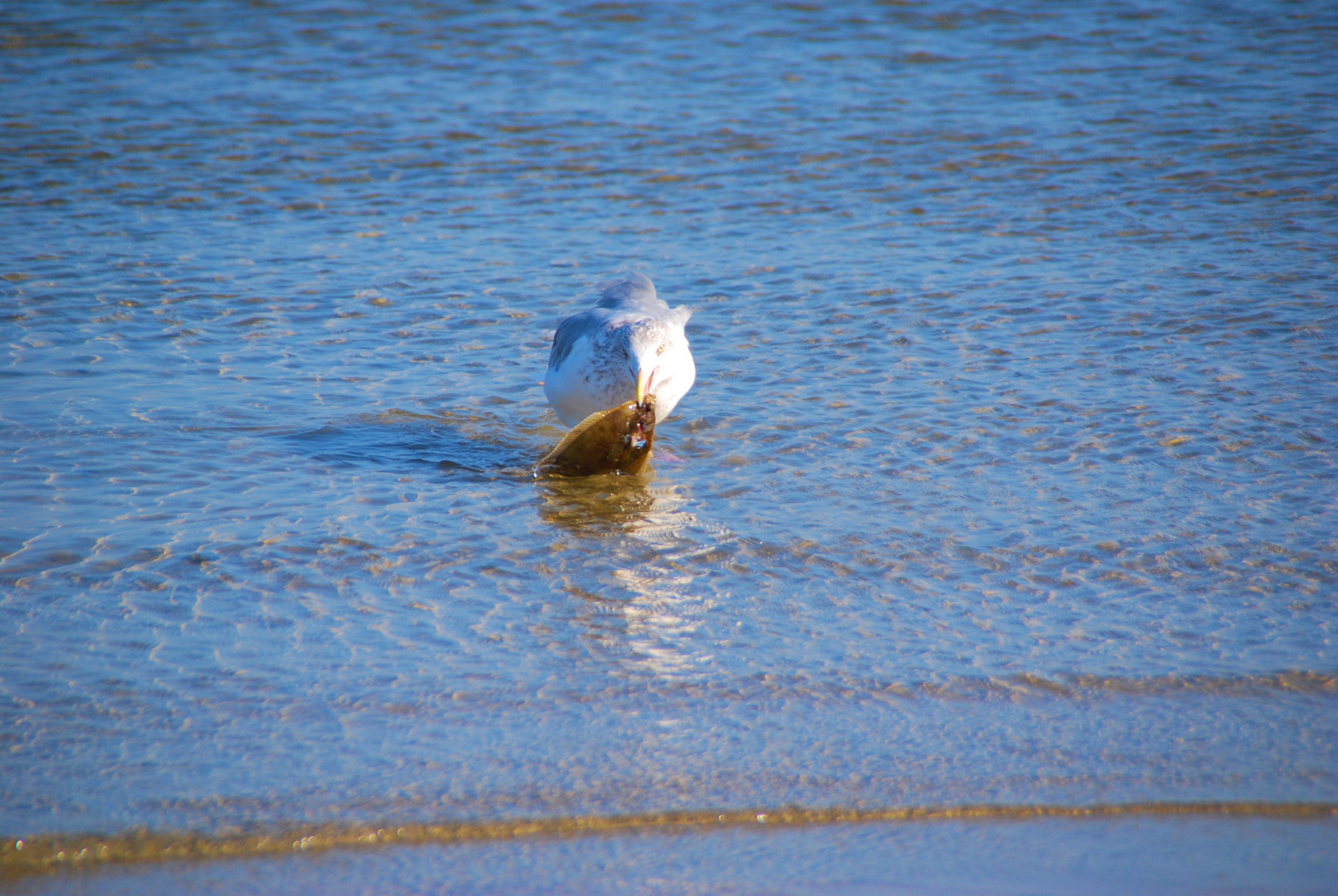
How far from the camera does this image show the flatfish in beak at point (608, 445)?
4.95 m

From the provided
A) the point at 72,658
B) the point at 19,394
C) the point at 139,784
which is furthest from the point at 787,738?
the point at 19,394

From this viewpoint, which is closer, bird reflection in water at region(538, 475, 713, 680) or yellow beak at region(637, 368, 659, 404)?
bird reflection in water at region(538, 475, 713, 680)

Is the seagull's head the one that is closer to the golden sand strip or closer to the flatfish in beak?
the flatfish in beak

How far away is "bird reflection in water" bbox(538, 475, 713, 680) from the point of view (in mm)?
3570

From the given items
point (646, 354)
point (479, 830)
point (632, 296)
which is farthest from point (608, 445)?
point (479, 830)

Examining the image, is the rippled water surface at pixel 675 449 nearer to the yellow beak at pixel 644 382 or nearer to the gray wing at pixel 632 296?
the yellow beak at pixel 644 382

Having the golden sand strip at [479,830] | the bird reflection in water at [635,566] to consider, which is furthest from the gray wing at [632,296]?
the golden sand strip at [479,830]

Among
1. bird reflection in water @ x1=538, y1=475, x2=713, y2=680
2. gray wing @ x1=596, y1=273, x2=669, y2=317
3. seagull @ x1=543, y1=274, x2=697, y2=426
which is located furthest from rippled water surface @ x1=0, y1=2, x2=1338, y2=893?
gray wing @ x1=596, y1=273, x2=669, y2=317

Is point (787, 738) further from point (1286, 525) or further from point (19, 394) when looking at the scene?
point (19, 394)

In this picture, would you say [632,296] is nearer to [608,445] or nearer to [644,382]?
[644,382]

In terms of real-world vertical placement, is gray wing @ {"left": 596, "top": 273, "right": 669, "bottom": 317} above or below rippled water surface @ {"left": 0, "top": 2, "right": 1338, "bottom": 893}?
above

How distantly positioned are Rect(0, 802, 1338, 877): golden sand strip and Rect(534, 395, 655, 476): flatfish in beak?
2365 mm

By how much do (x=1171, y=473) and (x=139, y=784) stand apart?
400 cm

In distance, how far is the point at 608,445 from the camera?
500 centimetres
